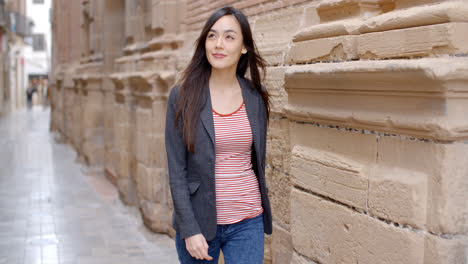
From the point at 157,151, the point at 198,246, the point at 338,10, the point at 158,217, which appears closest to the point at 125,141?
the point at 157,151

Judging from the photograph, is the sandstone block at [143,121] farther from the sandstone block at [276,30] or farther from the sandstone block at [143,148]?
the sandstone block at [276,30]

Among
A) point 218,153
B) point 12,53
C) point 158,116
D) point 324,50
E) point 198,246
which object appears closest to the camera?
point 198,246

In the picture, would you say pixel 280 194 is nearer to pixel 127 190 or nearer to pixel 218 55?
pixel 218 55

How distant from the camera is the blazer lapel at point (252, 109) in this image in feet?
8.59

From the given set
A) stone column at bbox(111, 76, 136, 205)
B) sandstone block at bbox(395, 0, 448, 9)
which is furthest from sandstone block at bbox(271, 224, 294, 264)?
stone column at bbox(111, 76, 136, 205)

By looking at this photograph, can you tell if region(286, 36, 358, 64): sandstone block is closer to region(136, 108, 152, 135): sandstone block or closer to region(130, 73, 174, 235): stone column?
region(130, 73, 174, 235): stone column

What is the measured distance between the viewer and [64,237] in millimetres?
6312

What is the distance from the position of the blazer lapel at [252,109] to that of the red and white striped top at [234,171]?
0.9 inches

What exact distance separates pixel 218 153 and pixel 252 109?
304 mm

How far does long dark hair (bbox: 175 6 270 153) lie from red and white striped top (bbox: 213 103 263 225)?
4.8 inches

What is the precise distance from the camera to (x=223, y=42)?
2.59 metres

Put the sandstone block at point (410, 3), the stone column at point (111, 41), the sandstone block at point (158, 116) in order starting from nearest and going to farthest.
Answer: the sandstone block at point (410, 3) < the sandstone block at point (158, 116) < the stone column at point (111, 41)

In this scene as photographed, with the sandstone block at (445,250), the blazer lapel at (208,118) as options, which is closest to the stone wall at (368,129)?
the sandstone block at (445,250)

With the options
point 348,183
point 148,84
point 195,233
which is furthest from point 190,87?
point 148,84
